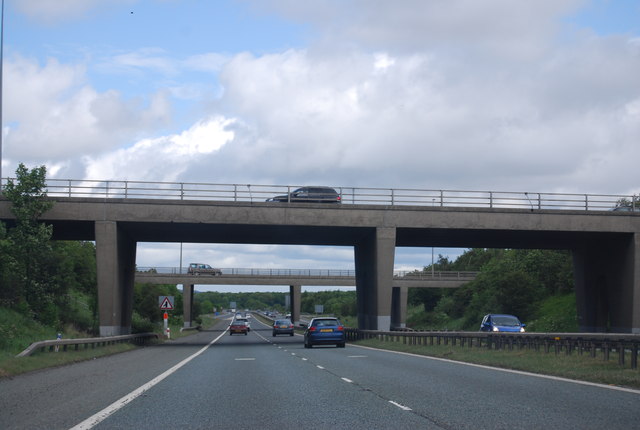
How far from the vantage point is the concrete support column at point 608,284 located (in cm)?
4272

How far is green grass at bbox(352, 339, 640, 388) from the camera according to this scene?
16.3 meters

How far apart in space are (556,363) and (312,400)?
9.92m

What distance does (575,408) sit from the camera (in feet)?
37.7

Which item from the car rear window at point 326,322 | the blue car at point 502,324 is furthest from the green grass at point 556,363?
the car rear window at point 326,322

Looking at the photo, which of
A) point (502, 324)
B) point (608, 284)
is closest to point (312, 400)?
point (502, 324)

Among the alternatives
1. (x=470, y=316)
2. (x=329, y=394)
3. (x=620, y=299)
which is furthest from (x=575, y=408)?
(x=470, y=316)

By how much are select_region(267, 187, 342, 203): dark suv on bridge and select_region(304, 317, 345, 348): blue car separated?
25.7ft

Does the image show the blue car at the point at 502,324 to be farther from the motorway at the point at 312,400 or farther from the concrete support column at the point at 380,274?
the motorway at the point at 312,400

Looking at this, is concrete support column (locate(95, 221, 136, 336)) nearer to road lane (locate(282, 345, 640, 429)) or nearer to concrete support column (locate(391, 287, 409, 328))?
road lane (locate(282, 345, 640, 429))

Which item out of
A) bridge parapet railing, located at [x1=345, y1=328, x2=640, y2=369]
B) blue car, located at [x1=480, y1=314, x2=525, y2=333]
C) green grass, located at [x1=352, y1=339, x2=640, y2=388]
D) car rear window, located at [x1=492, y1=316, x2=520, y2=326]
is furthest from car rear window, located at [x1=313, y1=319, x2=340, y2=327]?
green grass, located at [x1=352, y1=339, x2=640, y2=388]

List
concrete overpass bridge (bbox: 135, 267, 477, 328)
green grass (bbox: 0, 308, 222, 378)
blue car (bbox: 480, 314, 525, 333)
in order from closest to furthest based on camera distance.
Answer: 1. green grass (bbox: 0, 308, 222, 378)
2. blue car (bbox: 480, 314, 525, 333)
3. concrete overpass bridge (bbox: 135, 267, 477, 328)

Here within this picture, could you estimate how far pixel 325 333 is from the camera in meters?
38.5

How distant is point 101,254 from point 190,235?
27.8 ft

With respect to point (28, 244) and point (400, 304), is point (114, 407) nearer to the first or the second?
point (28, 244)
